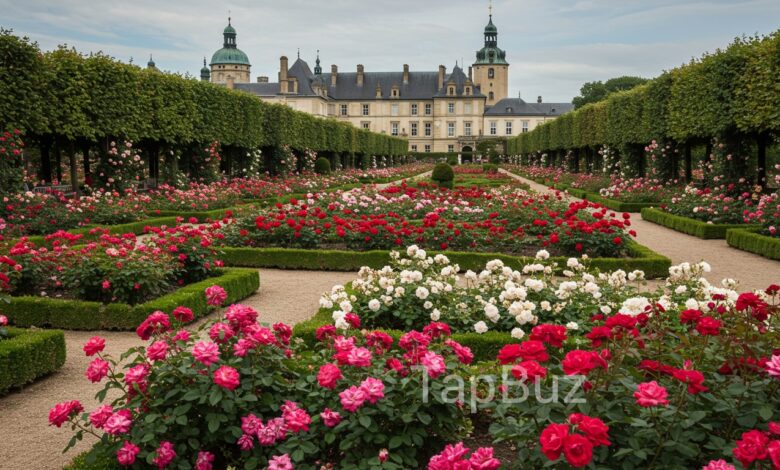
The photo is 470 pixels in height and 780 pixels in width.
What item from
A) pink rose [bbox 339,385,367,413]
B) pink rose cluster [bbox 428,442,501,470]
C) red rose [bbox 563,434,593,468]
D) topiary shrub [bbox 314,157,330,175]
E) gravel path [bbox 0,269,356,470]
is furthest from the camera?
topiary shrub [bbox 314,157,330,175]

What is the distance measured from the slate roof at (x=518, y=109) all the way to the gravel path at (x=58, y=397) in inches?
2558

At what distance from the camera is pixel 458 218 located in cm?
1041

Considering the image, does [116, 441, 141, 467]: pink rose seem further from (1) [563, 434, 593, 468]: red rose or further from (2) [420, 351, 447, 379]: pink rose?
(1) [563, 434, 593, 468]: red rose

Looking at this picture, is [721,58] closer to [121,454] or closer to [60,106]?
[60,106]

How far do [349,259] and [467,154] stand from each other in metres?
60.9

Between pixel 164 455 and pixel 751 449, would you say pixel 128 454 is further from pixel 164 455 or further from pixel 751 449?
pixel 751 449

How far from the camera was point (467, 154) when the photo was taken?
68.2m

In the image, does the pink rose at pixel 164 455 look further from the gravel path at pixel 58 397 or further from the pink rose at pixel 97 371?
the gravel path at pixel 58 397

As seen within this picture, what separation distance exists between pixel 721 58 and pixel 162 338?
14.5 m

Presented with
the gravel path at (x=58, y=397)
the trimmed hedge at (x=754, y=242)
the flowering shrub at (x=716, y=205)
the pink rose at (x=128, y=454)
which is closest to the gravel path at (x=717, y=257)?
the trimmed hedge at (x=754, y=242)

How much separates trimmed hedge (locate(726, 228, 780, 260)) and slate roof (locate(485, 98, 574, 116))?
60.6m

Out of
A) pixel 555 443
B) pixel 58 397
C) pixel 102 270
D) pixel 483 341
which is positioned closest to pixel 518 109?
pixel 102 270

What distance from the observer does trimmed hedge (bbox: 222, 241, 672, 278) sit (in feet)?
26.7

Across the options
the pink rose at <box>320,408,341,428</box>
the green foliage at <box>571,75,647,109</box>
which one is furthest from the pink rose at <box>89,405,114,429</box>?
the green foliage at <box>571,75,647,109</box>
